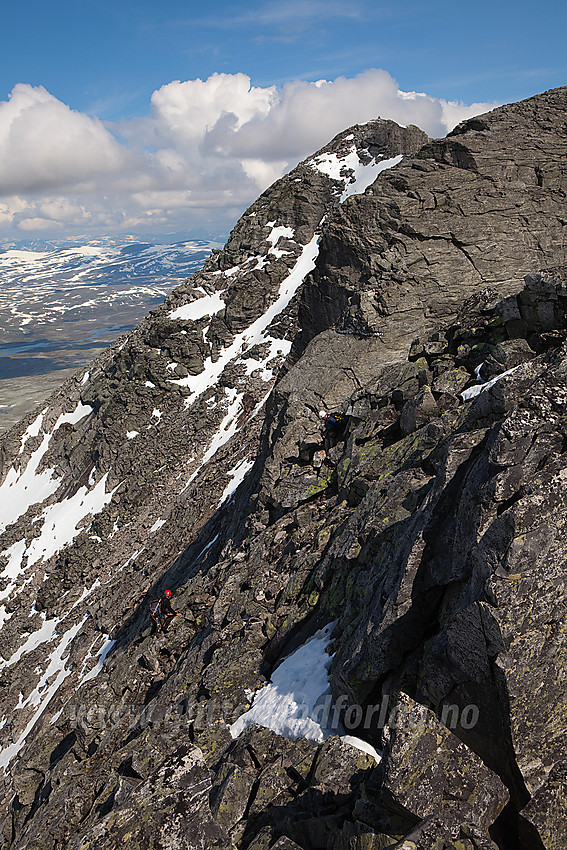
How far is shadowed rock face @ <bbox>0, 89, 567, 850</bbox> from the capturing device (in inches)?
305

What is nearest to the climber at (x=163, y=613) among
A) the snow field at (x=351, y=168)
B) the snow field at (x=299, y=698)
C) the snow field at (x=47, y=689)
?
the snow field at (x=299, y=698)

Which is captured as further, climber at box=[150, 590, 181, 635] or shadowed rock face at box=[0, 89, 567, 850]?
climber at box=[150, 590, 181, 635]

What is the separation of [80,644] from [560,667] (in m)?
40.3

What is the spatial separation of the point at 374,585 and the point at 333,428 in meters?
11.8

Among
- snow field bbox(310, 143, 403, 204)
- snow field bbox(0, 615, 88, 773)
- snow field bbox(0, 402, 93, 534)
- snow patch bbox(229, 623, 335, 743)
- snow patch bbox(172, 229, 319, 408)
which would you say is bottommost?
snow field bbox(0, 615, 88, 773)

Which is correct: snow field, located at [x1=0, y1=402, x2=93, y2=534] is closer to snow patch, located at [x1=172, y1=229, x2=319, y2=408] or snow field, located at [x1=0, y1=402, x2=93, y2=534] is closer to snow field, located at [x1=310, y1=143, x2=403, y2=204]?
snow patch, located at [x1=172, y1=229, x2=319, y2=408]

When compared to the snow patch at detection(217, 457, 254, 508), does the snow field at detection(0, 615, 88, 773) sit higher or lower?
lower

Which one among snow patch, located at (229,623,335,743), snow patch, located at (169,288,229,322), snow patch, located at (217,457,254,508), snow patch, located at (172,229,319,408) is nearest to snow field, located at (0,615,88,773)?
snow patch, located at (217,457,254,508)

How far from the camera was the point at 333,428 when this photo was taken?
23859mm

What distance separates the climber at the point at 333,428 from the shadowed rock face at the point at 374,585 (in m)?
0.21

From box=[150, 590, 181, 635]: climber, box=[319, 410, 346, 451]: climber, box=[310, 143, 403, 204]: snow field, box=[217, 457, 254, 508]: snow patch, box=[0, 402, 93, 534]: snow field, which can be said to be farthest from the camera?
box=[310, 143, 403, 204]: snow field

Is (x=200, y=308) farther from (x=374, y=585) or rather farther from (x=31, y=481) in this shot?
(x=374, y=585)

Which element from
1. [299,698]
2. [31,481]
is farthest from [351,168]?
[299,698]

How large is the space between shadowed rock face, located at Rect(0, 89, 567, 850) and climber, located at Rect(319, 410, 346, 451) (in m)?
0.21
